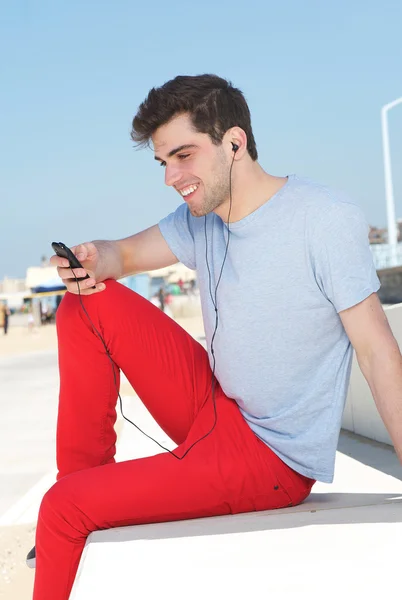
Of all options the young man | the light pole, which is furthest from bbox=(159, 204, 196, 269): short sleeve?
the light pole

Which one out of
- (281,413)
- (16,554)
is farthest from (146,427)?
(281,413)

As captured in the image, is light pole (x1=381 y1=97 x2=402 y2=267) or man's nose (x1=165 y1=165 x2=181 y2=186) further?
light pole (x1=381 y1=97 x2=402 y2=267)

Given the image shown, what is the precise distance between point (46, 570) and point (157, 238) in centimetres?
125

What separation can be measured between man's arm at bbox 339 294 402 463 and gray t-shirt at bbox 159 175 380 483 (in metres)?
0.07

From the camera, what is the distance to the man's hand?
8.01 feet

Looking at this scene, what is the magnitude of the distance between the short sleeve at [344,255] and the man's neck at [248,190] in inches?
10.3

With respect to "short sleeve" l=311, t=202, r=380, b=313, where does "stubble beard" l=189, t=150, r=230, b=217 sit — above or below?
above

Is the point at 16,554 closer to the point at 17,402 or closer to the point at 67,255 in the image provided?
the point at 67,255

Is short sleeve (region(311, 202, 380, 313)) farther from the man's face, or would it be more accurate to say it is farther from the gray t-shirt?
the man's face

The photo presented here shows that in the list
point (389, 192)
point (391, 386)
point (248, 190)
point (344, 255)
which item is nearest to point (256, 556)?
point (391, 386)

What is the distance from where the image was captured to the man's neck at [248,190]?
2412mm

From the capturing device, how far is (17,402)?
884cm

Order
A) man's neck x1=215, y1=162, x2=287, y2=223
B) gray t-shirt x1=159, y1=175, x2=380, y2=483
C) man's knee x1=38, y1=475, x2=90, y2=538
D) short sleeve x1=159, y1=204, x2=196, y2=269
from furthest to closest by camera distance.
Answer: short sleeve x1=159, y1=204, x2=196, y2=269, man's neck x1=215, y1=162, x2=287, y2=223, gray t-shirt x1=159, y1=175, x2=380, y2=483, man's knee x1=38, y1=475, x2=90, y2=538

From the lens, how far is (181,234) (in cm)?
277
